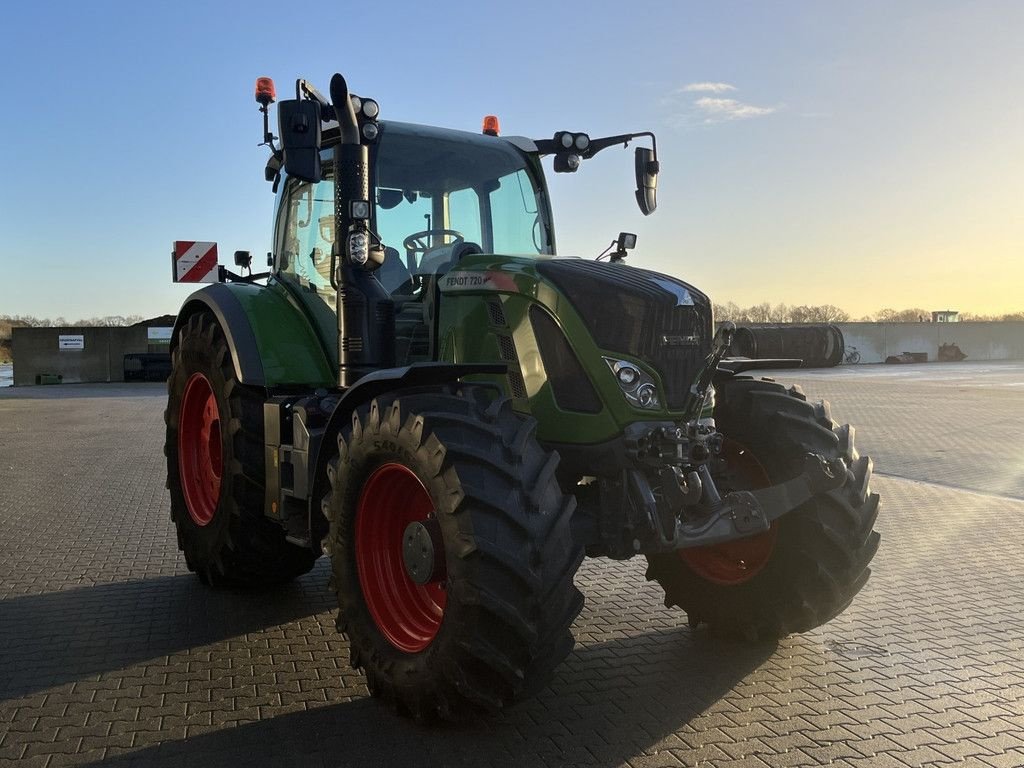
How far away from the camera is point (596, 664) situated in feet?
13.6

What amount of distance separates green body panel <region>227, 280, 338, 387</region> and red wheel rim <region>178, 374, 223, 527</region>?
0.73m

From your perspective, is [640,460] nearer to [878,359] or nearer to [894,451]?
[894,451]

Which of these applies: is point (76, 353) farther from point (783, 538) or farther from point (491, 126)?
point (783, 538)

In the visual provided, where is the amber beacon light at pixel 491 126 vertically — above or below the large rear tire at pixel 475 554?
above

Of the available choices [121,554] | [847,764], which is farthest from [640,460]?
[121,554]

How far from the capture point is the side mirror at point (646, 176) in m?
5.14

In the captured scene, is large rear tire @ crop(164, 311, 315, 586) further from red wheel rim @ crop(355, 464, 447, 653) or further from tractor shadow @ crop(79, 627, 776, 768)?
tractor shadow @ crop(79, 627, 776, 768)

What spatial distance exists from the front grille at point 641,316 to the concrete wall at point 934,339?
3622cm

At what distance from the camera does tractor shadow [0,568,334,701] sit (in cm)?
412

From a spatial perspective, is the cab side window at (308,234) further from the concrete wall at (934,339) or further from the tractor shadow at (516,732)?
the concrete wall at (934,339)

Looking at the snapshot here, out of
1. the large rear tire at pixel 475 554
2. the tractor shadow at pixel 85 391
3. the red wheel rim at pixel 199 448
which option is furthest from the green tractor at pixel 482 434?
the tractor shadow at pixel 85 391

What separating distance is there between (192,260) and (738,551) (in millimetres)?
9368

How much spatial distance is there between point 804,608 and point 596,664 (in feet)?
3.17

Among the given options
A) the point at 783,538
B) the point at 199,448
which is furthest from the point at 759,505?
the point at 199,448
